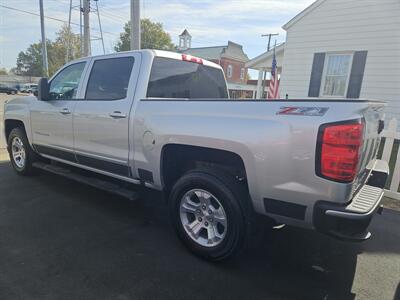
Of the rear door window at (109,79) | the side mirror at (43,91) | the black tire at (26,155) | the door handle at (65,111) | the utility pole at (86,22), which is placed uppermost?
the utility pole at (86,22)

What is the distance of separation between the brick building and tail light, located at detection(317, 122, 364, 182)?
3548 centimetres

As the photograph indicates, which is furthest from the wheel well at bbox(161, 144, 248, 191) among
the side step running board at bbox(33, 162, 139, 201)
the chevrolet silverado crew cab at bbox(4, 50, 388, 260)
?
the side step running board at bbox(33, 162, 139, 201)

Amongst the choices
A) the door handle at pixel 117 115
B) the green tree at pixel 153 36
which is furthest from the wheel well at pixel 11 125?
the green tree at pixel 153 36

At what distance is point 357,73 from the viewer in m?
8.96

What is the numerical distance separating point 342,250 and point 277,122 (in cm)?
185

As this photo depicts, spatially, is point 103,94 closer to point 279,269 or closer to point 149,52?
point 149,52

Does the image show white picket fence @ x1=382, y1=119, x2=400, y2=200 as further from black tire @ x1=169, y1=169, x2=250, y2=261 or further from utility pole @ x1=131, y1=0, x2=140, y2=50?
utility pole @ x1=131, y1=0, x2=140, y2=50

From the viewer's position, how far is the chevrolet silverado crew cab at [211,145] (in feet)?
7.17

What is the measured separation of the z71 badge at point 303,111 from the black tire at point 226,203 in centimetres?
81

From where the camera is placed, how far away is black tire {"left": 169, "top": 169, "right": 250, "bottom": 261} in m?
2.65

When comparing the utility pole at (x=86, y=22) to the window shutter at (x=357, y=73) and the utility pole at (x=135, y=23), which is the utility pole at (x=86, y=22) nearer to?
the utility pole at (x=135, y=23)

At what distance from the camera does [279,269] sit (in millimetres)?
2830

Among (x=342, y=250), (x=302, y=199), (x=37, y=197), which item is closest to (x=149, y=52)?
(x=302, y=199)

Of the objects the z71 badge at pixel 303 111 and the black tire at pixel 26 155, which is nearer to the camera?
the z71 badge at pixel 303 111
